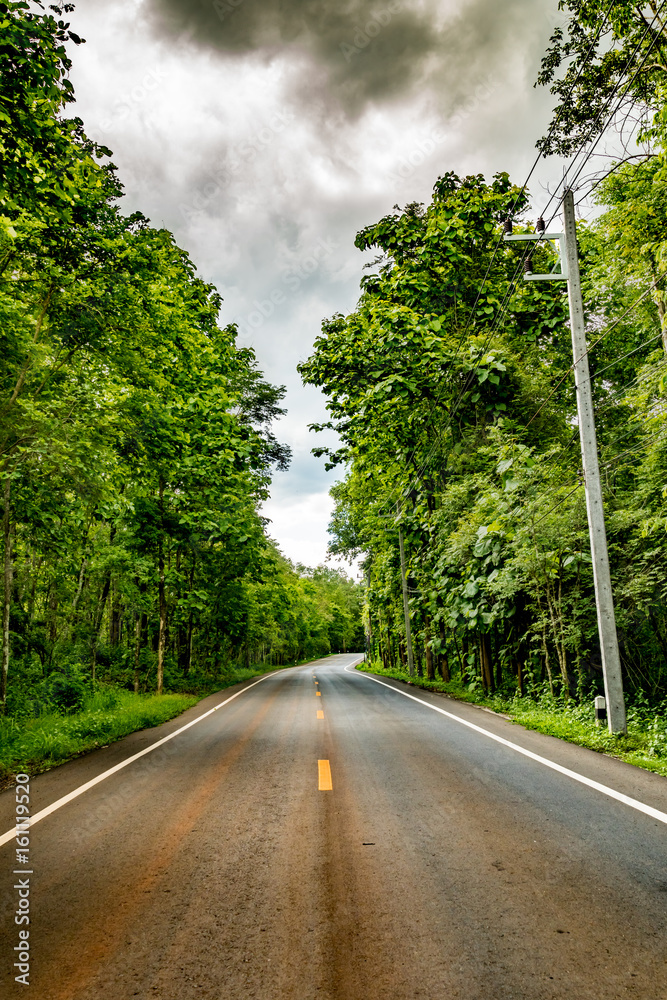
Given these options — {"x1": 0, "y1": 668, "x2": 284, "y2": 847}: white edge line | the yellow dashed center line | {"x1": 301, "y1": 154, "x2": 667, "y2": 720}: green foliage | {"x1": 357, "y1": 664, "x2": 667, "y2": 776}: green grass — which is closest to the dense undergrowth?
{"x1": 0, "y1": 668, "x2": 284, "y2": 847}: white edge line

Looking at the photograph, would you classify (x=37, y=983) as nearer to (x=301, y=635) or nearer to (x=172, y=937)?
(x=172, y=937)

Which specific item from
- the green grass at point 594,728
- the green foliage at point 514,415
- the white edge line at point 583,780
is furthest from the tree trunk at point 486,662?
the white edge line at point 583,780

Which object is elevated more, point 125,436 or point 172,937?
point 125,436

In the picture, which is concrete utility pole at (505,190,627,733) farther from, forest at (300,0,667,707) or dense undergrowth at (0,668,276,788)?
dense undergrowth at (0,668,276,788)

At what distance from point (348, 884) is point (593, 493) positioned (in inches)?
274

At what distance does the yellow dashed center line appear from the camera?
5.89m

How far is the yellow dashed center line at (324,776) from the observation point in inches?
232

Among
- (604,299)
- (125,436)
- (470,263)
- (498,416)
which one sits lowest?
(125,436)

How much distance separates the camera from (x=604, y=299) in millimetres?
13195

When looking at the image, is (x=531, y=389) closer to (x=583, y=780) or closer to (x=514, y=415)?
(x=514, y=415)

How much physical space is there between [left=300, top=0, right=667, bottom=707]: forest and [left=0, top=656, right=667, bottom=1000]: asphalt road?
4931 mm

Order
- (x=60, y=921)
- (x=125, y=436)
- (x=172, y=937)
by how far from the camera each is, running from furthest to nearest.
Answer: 1. (x=125, y=436)
2. (x=60, y=921)
3. (x=172, y=937)

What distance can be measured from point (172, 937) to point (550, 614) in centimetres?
1021

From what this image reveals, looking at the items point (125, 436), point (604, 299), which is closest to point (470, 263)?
point (604, 299)
